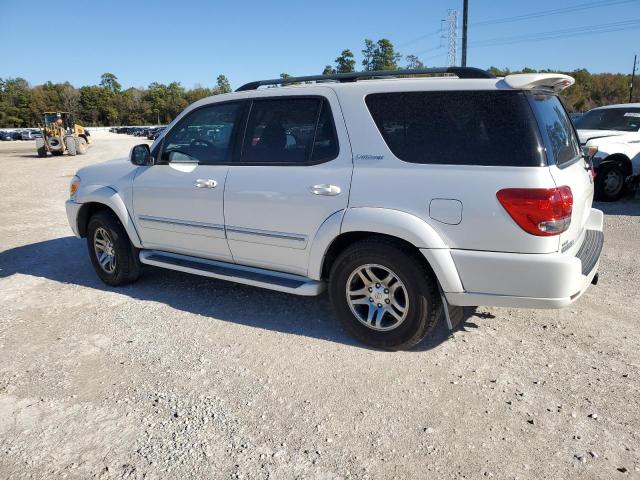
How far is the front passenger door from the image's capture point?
425cm

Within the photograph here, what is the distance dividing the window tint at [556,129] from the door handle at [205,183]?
2570mm

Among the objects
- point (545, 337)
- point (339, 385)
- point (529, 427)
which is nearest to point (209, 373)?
point (339, 385)

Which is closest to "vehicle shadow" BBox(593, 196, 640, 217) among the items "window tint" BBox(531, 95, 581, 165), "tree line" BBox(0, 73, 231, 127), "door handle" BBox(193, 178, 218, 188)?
"window tint" BBox(531, 95, 581, 165)

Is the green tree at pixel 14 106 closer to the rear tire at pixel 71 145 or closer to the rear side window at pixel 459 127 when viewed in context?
the rear tire at pixel 71 145

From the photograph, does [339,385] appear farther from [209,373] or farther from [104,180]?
[104,180]

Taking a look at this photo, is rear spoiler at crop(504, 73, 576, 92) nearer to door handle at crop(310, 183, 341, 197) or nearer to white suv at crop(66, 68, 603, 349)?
white suv at crop(66, 68, 603, 349)

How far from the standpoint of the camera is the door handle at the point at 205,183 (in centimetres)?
420

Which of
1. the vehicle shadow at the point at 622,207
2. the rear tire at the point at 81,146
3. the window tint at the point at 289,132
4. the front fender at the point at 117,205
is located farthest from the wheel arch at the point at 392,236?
the rear tire at the point at 81,146

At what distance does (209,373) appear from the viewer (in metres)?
3.38

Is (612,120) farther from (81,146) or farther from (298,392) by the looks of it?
(81,146)

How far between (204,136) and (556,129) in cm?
294

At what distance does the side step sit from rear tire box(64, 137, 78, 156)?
2699cm

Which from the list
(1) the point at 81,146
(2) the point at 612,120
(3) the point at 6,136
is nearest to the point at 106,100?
(3) the point at 6,136

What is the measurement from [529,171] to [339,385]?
1801 millimetres
